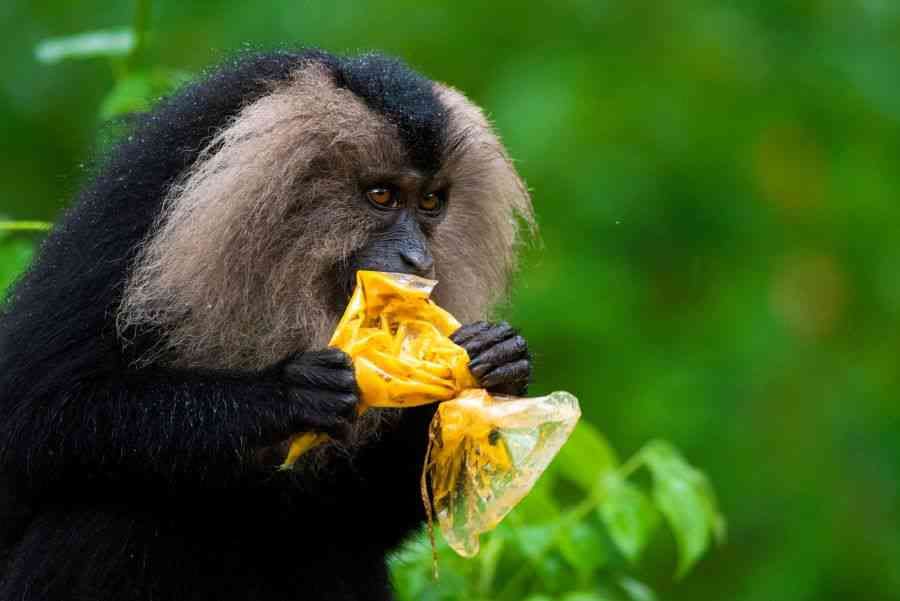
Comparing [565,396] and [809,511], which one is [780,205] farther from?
[565,396]

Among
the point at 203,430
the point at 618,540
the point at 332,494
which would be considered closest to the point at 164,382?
the point at 203,430

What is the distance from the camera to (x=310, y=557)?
234 inches

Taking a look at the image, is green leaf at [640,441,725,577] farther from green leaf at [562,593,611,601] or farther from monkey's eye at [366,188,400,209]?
monkey's eye at [366,188,400,209]

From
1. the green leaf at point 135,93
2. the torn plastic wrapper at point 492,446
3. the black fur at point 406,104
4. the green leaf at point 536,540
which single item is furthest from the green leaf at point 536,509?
the green leaf at point 135,93

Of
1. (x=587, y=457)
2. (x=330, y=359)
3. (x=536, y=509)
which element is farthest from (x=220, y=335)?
(x=536, y=509)

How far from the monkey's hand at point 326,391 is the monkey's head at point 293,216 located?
0.46 meters

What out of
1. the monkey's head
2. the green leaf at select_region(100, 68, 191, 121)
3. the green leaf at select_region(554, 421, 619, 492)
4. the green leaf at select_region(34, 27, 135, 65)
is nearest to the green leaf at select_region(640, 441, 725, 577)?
the green leaf at select_region(554, 421, 619, 492)

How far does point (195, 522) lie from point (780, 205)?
692 centimetres

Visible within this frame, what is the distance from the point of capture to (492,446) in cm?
523

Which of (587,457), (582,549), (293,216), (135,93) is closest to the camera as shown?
(293,216)

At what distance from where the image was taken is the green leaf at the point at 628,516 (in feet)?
19.7

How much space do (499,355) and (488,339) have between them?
66 mm

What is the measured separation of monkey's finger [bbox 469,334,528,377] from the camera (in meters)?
5.24

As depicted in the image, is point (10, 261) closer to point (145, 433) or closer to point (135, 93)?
point (135, 93)
